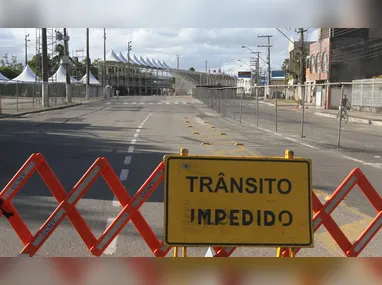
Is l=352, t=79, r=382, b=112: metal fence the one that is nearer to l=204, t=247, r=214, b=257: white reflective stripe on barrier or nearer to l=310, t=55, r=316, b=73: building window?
l=310, t=55, r=316, b=73: building window

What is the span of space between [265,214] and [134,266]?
1.41 m

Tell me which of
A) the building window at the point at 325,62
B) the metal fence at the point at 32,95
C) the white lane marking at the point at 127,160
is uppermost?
the building window at the point at 325,62

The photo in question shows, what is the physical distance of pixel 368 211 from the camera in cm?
741

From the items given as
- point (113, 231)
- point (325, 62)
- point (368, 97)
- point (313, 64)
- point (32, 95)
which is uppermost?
point (313, 64)

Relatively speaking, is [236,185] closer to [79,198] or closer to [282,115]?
[79,198]

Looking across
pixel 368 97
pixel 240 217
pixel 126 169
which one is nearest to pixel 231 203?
pixel 240 217

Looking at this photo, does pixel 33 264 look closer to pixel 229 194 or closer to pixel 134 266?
pixel 134 266

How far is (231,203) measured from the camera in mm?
4891

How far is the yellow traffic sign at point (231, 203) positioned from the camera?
488 cm

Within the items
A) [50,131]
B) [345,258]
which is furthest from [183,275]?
[50,131]

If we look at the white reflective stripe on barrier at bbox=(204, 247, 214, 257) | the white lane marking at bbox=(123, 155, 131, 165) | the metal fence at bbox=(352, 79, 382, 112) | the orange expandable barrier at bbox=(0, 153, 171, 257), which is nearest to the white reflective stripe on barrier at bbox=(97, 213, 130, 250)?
the orange expandable barrier at bbox=(0, 153, 171, 257)

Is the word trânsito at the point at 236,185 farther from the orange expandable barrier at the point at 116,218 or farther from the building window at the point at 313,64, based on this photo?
the building window at the point at 313,64

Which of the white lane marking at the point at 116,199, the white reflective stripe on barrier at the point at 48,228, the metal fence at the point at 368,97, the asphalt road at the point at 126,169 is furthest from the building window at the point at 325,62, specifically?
the white reflective stripe on barrier at the point at 48,228

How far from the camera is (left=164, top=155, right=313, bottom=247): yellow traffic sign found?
16.0 feet
